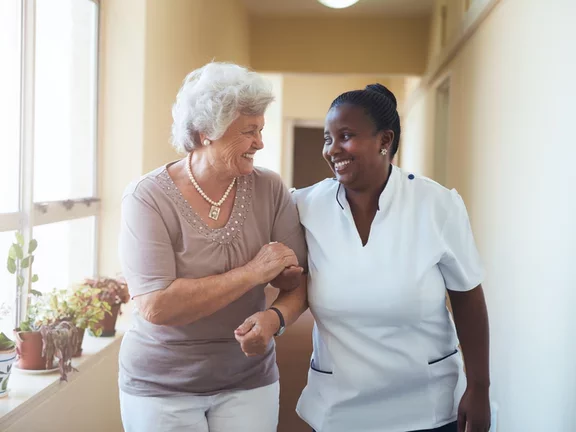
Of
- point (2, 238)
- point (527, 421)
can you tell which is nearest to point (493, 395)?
point (527, 421)

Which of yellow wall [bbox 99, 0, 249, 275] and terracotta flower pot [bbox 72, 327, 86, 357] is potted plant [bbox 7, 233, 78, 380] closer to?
terracotta flower pot [bbox 72, 327, 86, 357]

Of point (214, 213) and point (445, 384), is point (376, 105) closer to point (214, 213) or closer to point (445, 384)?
point (214, 213)

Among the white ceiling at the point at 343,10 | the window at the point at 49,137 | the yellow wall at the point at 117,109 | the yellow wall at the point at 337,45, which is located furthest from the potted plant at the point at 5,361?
the yellow wall at the point at 337,45

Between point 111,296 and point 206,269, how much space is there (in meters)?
1.34

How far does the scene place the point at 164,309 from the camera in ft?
4.61

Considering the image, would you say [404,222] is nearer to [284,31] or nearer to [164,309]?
[164,309]

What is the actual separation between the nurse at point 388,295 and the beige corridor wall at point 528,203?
44 cm

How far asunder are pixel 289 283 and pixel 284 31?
5344 mm

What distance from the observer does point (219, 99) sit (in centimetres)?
146

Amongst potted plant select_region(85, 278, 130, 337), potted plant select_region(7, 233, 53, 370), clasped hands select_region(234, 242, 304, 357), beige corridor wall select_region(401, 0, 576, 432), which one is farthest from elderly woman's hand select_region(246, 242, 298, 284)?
potted plant select_region(85, 278, 130, 337)

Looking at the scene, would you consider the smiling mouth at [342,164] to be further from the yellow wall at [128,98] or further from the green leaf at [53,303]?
the yellow wall at [128,98]

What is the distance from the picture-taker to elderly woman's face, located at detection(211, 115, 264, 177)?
1.49 metres

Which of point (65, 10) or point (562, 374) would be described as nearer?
point (562, 374)

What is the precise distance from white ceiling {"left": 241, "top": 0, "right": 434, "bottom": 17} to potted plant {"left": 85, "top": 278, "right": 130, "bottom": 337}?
377 centimetres
